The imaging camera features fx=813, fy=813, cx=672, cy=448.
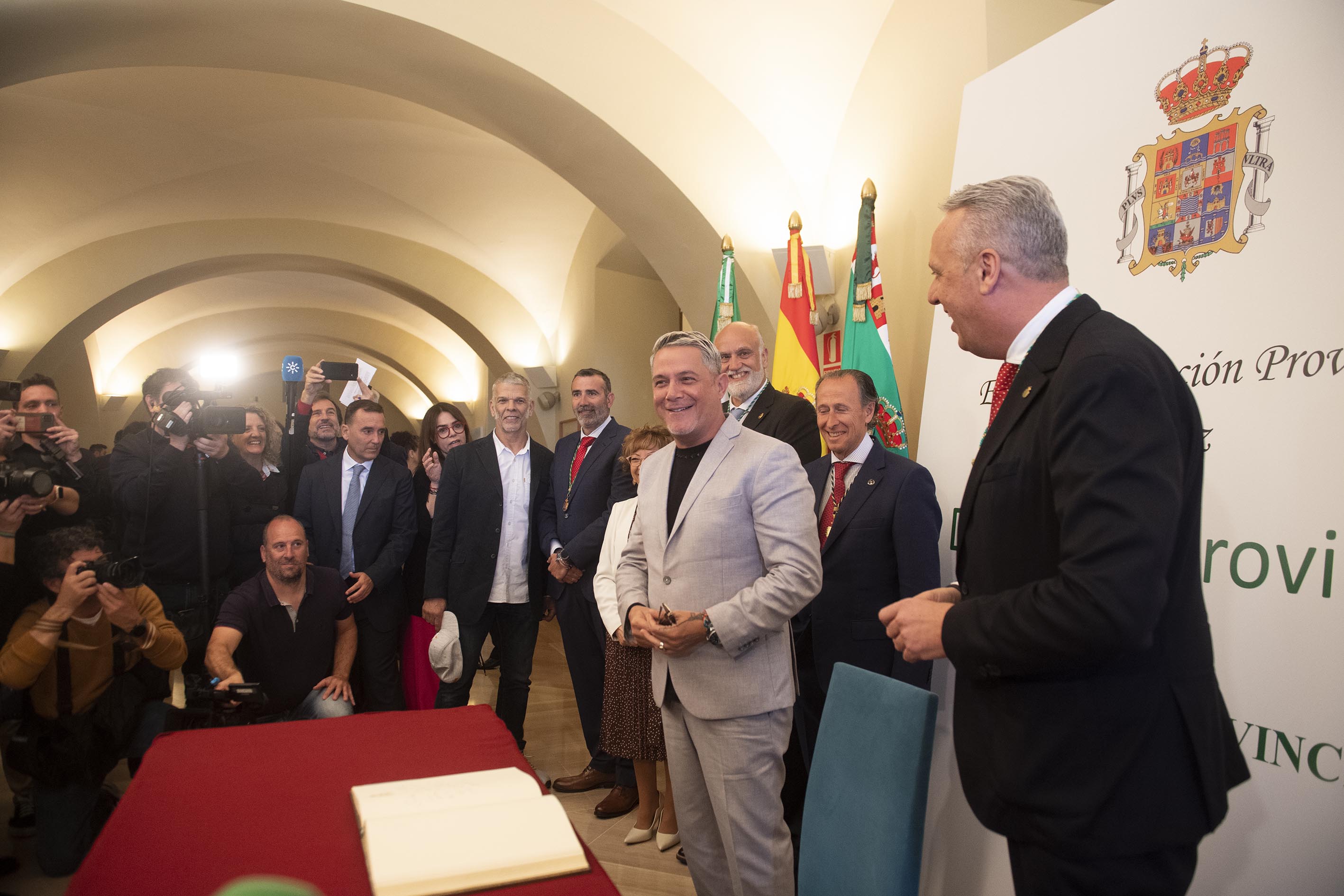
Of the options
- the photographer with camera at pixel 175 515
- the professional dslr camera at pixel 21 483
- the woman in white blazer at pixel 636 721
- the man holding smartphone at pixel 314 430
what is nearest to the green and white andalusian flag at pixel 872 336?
the woman in white blazer at pixel 636 721

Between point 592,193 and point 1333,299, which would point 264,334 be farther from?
point 1333,299

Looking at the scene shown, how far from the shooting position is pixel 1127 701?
106 centimetres

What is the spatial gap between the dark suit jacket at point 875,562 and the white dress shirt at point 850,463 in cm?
4

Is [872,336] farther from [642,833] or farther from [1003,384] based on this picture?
[642,833]

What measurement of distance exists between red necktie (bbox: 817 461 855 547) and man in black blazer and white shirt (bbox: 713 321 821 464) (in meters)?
0.21

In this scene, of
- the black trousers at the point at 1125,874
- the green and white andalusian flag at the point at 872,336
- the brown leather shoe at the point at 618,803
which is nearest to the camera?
the black trousers at the point at 1125,874

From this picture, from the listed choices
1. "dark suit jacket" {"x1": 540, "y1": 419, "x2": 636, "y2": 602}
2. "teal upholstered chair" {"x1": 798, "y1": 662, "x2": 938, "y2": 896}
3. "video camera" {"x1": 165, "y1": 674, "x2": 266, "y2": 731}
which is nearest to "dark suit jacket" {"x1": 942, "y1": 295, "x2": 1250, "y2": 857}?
"teal upholstered chair" {"x1": 798, "y1": 662, "x2": 938, "y2": 896}

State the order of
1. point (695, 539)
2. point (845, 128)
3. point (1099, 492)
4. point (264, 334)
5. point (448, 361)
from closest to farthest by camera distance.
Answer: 1. point (1099, 492)
2. point (695, 539)
3. point (845, 128)
4. point (448, 361)
5. point (264, 334)

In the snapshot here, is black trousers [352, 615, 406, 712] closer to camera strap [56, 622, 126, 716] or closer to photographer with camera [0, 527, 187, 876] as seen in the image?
photographer with camera [0, 527, 187, 876]

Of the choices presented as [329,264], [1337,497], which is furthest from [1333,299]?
[329,264]

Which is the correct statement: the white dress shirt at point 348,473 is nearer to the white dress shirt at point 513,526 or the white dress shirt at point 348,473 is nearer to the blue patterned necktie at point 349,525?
the blue patterned necktie at point 349,525

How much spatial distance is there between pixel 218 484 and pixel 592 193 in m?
2.48

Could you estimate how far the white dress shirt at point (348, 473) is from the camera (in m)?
3.69

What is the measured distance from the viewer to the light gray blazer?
178 cm
